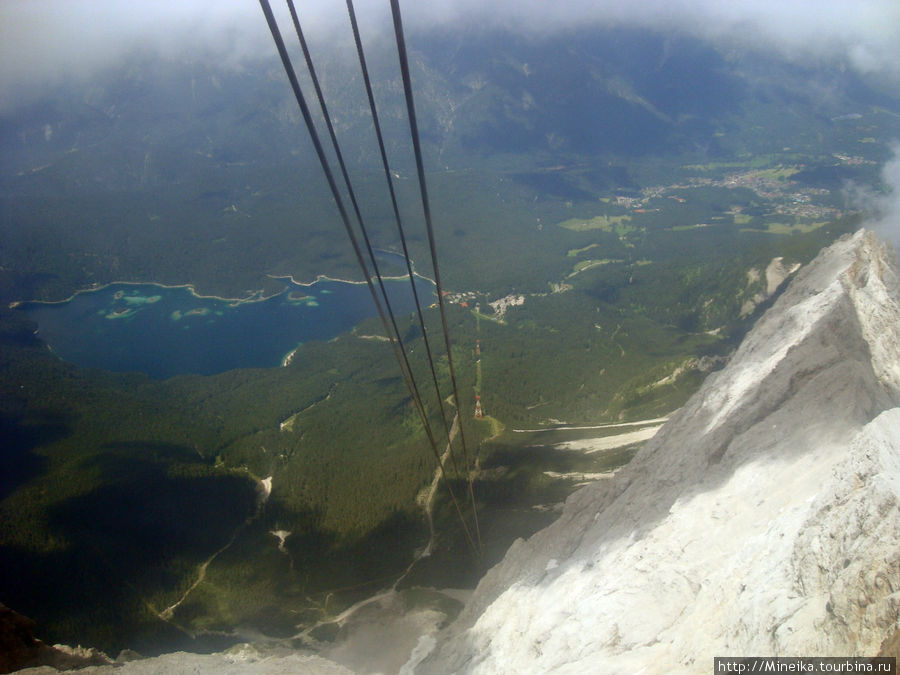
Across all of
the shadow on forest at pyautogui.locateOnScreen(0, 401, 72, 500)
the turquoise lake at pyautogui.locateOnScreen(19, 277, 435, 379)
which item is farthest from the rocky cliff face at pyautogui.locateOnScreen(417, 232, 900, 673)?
the turquoise lake at pyautogui.locateOnScreen(19, 277, 435, 379)

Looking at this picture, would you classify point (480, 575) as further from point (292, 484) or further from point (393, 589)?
point (292, 484)

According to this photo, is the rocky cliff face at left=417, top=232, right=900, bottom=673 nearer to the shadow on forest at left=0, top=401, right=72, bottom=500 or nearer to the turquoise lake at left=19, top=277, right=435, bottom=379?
the shadow on forest at left=0, top=401, right=72, bottom=500

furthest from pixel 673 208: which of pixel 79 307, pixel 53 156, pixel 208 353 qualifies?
pixel 53 156

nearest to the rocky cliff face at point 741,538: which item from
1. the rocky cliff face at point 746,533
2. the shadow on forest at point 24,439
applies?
the rocky cliff face at point 746,533

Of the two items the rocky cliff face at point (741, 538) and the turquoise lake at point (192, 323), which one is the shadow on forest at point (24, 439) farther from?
the rocky cliff face at point (741, 538)

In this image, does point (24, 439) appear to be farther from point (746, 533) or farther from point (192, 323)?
point (746, 533)

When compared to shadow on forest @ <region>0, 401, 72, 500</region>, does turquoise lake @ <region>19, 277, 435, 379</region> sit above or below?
above

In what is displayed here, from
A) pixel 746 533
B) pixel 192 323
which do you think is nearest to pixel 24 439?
pixel 192 323
